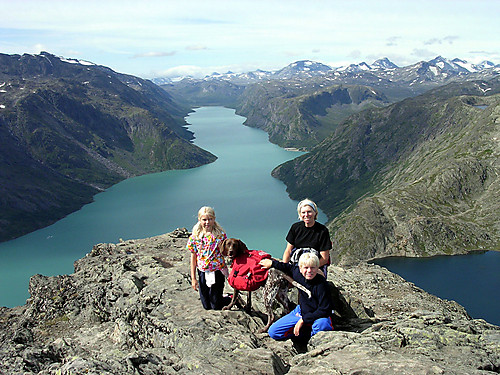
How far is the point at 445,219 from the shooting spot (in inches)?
5940

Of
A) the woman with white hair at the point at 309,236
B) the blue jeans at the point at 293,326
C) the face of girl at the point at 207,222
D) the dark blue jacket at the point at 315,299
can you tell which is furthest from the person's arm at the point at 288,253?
the face of girl at the point at 207,222

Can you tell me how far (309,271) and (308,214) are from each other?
2.72 metres

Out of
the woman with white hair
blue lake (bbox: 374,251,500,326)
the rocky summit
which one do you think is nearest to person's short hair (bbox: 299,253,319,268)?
the woman with white hair

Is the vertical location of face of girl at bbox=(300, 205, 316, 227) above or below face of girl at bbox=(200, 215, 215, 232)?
above

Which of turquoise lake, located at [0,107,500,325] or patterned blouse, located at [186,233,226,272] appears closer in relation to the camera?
patterned blouse, located at [186,233,226,272]

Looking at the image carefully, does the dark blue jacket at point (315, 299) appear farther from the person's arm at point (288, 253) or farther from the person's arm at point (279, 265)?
the person's arm at point (288, 253)

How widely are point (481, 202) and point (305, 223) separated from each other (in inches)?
6955

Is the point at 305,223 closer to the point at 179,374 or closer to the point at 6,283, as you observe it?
the point at 179,374

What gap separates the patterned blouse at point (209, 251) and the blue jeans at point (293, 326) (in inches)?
150

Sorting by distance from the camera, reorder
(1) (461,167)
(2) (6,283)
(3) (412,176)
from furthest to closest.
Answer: (3) (412,176) → (1) (461,167) → (2) (6,283)

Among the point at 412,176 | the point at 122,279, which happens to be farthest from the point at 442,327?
the point at 412,176

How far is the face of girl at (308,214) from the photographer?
15062 millimetres

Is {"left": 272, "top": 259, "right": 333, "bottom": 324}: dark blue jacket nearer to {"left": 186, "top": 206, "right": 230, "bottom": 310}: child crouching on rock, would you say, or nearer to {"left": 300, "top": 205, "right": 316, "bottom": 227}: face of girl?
{"left": 300, "top": 205, "right": 316, "bottom": 227}: face of girl

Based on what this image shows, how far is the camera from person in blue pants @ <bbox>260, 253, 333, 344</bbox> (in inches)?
531
